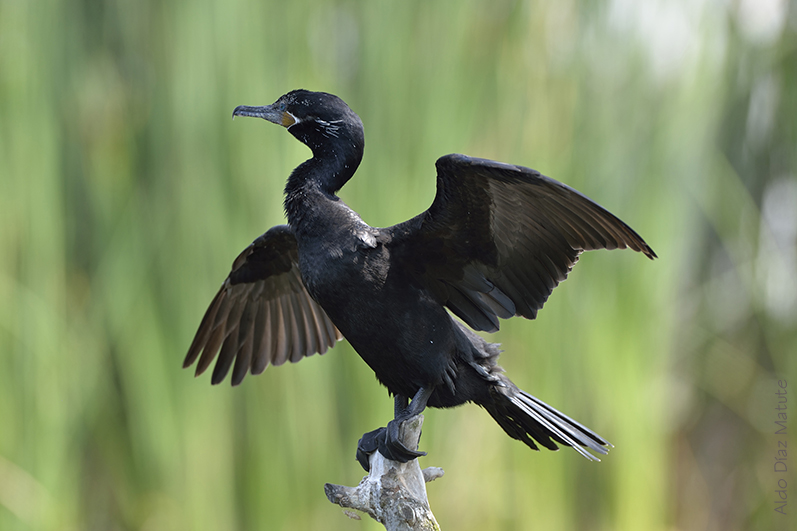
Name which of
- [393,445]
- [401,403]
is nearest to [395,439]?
[393,445]

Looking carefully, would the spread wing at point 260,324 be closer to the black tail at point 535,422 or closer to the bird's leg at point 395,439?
the bird's leg at point 395,439

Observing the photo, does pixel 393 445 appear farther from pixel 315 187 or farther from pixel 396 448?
pixel 315 187

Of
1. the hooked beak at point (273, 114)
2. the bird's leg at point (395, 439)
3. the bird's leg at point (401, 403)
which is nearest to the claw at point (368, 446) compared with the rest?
the bird's leg at point (395, 439)

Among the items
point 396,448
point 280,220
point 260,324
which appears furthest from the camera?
point 280,220

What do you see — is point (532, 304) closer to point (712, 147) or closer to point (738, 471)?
point (712, 147)

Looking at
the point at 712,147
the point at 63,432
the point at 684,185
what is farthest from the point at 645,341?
the point at 63,432

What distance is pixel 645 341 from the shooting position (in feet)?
8.17

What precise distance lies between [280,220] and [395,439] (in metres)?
1.22

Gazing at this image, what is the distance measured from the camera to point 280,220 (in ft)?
8.02

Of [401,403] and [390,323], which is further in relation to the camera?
[401,403]

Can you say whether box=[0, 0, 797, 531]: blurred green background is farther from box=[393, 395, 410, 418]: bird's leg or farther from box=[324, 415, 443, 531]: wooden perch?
box=[324, 415, 443, 531]: wooden perch

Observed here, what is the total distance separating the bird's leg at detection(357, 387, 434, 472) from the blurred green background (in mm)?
760

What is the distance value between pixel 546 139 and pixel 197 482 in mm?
1796

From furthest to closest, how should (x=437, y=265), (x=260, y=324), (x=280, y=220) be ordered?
(x=280, y=220) → (x=260, y=324) → (x=437, y=265)
